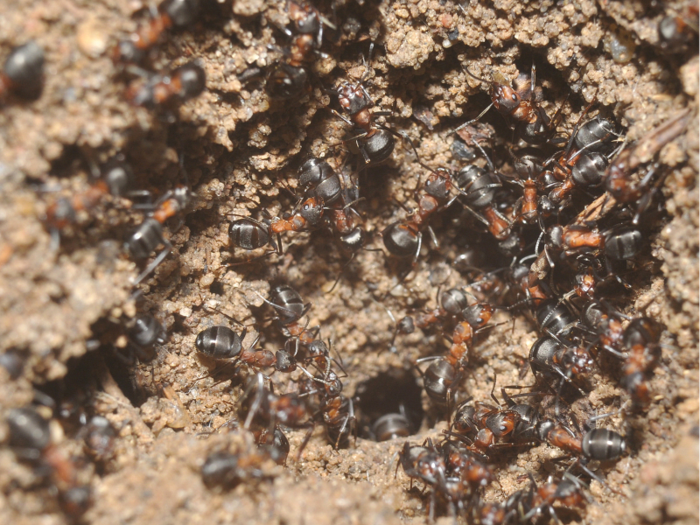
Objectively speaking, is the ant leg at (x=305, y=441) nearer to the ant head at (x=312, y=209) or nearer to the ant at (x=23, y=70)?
the ant head at (x=312, y=209)

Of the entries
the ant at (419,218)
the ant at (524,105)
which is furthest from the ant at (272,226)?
the ant at (524,105)

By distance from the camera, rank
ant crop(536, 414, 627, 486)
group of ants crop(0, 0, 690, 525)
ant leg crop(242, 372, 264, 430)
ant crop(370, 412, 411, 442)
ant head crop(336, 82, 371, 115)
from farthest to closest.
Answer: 1. ant crop(370, 412, 411, 442)
2. ant head crop(336, 82, 371, 115)
3. ant leg crop(242, 372, 264, 430)
4. ant crop(536, 414, 627, 486)
5. group of ants crop(0, 0, 690, 525)

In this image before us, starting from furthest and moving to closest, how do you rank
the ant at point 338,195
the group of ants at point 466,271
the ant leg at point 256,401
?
the ant at point 338,195
the ant leg at point 256,401
the group of ants at point 466,271

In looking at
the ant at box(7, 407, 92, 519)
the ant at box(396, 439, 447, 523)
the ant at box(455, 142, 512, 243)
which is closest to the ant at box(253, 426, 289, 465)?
the ant at box(396, 439, 447, 523)

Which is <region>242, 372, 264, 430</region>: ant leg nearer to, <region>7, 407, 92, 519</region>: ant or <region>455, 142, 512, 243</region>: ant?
<region>7, 407, 92, 519</region>: ant

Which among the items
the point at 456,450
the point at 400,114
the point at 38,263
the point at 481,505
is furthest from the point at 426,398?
the point at 38,263

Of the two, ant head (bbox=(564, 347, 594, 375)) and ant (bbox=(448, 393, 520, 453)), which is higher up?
ant head (bbox=(564, 347, 594, 375))

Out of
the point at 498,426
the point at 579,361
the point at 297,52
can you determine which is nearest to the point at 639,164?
the point at 579,361
